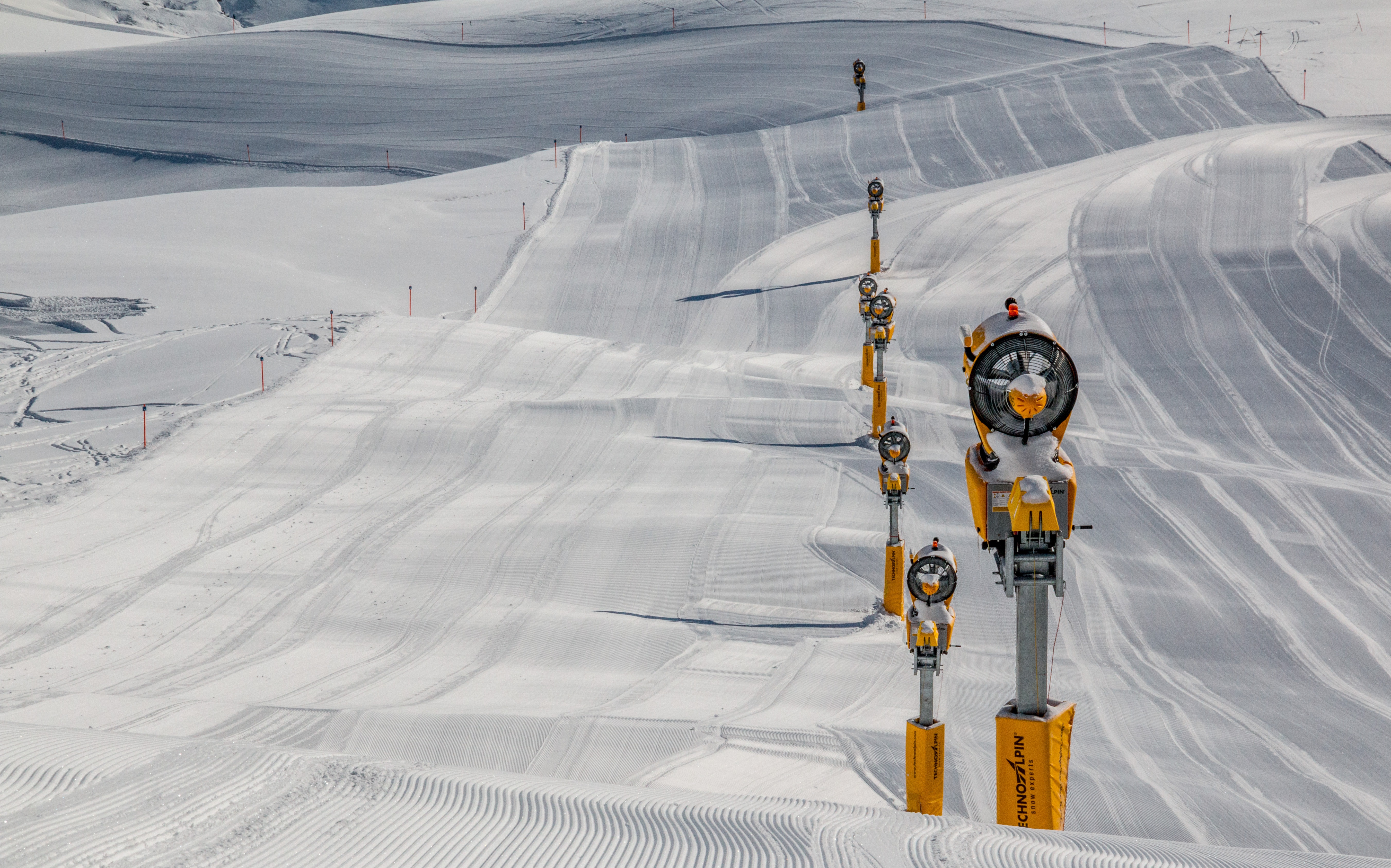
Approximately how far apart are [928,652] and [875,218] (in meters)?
16.6

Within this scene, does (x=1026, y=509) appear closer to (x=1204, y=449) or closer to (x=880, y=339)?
(x=880, y=339)

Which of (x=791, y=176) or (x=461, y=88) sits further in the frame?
(x=461, y=88)

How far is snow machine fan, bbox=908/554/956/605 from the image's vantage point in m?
6.75

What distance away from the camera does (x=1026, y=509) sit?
456 centimetres

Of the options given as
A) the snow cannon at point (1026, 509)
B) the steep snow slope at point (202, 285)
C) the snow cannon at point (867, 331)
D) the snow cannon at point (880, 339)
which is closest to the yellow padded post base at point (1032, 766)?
the snow cannon at point (1026, 509)

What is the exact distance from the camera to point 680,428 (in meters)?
16.1

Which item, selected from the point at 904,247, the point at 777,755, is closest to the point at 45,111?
the point at 904,247

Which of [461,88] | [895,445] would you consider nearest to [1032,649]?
[895,445]

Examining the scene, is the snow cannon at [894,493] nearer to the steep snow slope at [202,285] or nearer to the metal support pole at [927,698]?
the metal support pole at [927,698]

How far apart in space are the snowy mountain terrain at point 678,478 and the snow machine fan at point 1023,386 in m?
1.55

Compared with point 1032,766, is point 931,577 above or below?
above

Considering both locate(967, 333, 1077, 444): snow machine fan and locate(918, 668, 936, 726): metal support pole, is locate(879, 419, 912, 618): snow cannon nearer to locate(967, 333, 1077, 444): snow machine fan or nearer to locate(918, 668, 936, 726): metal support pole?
locate(918, 668, 936, 726): metal support pole

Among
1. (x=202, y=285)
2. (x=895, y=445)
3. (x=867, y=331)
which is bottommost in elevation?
(x=895, y=445)

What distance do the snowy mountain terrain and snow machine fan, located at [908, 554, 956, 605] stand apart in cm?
144
